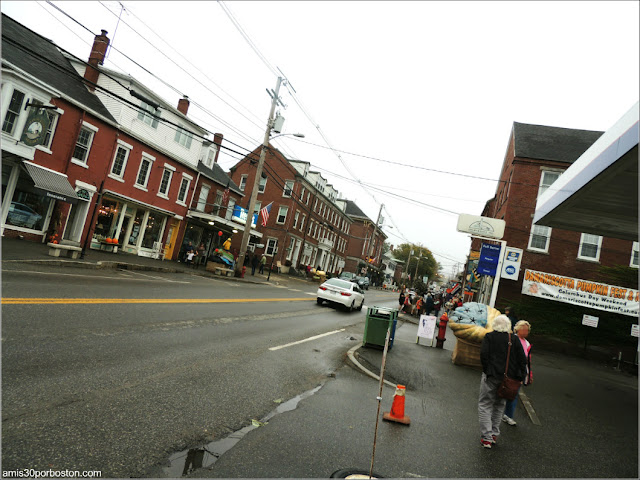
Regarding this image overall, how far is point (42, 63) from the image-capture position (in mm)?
19047

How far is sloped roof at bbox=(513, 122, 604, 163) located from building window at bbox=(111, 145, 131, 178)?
22.7 m

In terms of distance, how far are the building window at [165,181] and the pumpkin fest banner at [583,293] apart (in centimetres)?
2235

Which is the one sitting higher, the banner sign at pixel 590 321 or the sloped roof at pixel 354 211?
the sloped roof at pixel 354 211

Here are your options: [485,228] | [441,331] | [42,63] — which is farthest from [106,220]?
[485,228]

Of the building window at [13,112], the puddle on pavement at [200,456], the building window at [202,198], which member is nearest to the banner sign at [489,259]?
the puddle on pavement at [200,456]

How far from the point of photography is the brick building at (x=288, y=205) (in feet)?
138

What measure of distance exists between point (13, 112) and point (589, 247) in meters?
28.2

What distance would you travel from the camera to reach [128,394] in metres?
4.56

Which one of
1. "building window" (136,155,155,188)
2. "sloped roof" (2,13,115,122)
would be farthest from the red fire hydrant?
"building window" (136,155,155,188)

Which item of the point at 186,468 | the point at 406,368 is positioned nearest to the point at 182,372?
the point at 186,468

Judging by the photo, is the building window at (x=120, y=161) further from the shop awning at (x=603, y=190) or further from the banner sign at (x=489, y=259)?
the shop awning at (x=603, y=190)

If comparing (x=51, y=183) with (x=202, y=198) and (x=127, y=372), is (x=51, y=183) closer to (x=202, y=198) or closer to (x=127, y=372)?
(x=202, y=198)

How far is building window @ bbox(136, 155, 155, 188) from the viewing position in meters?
23.6

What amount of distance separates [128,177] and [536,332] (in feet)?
77.7
